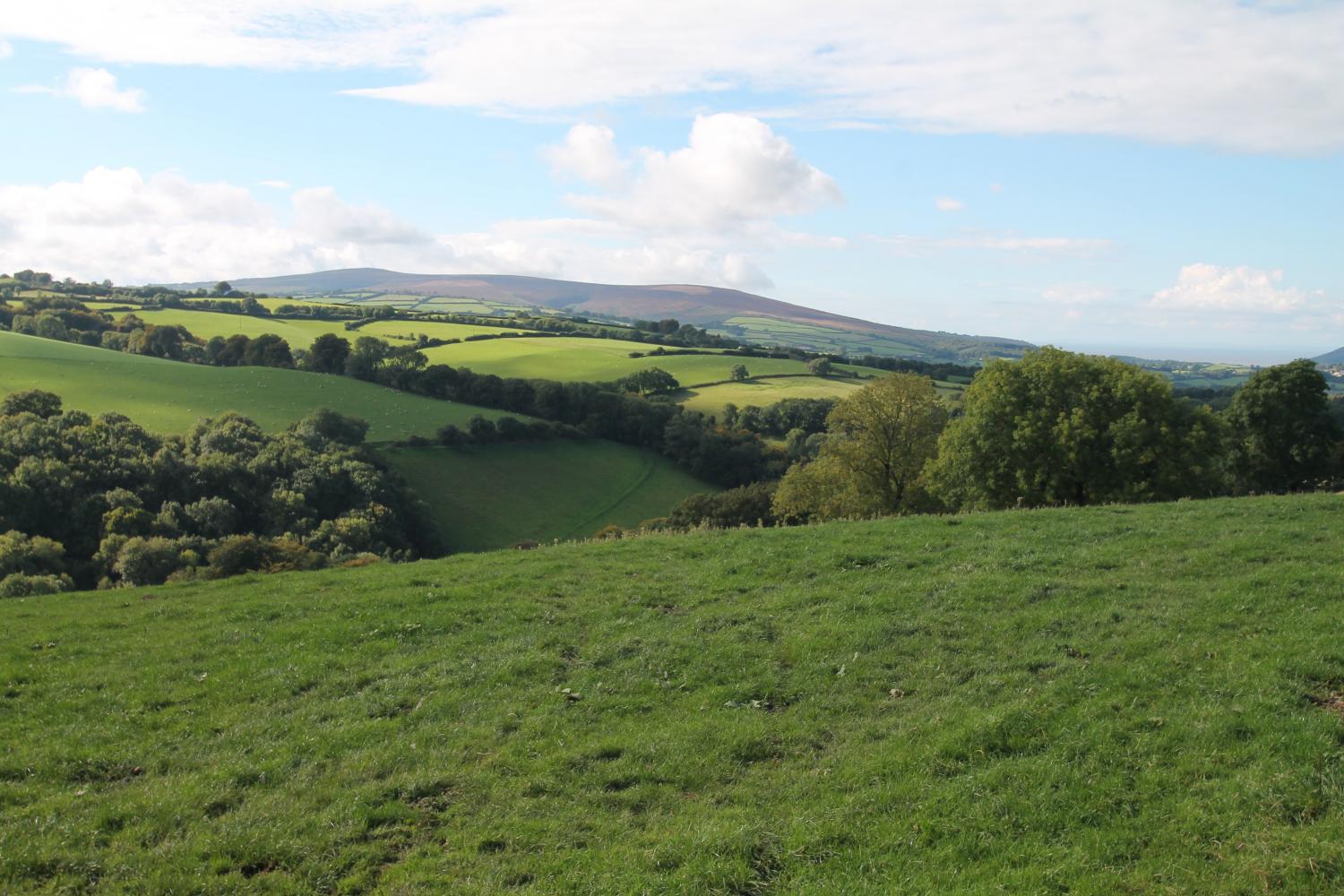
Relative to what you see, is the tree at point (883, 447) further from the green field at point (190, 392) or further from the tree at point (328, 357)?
the tree at point (328, 357)

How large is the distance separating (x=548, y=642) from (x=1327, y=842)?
1063cm

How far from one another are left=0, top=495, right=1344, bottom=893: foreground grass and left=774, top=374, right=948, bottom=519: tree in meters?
26.7

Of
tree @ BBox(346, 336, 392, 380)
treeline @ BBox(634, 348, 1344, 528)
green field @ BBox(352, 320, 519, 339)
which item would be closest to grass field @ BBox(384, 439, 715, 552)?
treeline @ BBox(634, 348, 1344, 528)

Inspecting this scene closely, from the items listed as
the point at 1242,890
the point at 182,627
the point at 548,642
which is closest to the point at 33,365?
the point at 182,627

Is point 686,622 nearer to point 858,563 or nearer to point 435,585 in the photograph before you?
point 858,563

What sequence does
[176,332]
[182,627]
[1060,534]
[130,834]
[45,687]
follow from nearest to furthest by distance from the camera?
[130,834], [45,687], [182,627], [1060,534], [176,332]

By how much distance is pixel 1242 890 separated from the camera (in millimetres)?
6898

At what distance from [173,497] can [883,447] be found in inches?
2041

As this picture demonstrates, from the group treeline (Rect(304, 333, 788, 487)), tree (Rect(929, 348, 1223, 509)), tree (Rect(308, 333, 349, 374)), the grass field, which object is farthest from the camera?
tree (Rect(308, 333, 349, 374))

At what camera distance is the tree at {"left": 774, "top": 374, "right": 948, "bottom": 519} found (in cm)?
4491

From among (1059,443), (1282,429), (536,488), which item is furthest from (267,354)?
(1282,429)

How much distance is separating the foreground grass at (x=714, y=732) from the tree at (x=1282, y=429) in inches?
1469

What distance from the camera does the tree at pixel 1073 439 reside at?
1394 inches

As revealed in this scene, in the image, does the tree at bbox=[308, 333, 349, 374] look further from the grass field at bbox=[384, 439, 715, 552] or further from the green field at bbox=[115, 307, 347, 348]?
the grass field at bbox=[384, 439, 715, 552]
